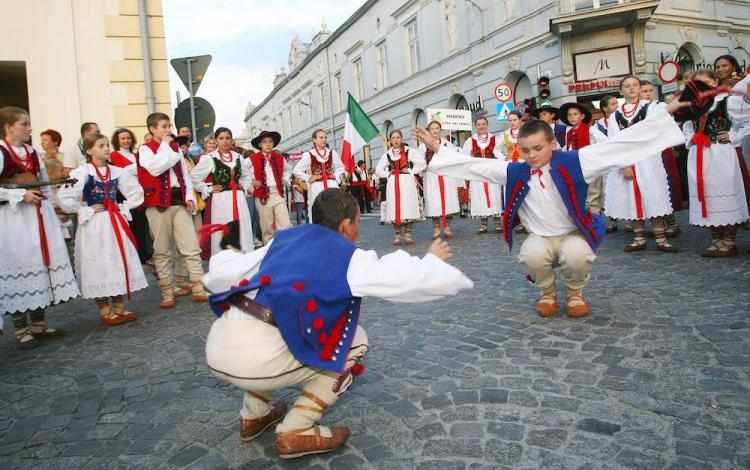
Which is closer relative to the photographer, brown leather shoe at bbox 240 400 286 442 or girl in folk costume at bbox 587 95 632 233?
brown leather shoe at bbox 240 400 286 442

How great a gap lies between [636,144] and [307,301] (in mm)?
2804

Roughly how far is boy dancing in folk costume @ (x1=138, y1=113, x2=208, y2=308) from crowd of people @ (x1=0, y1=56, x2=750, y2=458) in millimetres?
16

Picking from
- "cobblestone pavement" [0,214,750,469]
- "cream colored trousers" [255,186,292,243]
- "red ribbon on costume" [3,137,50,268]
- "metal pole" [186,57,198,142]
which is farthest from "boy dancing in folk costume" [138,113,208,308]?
"cream colored trousers" [255,186,292,243]

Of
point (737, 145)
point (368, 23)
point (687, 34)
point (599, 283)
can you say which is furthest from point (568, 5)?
point (368, 23)

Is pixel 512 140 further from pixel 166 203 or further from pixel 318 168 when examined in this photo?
pixel 166 203

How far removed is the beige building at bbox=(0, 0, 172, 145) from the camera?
8.12 metres

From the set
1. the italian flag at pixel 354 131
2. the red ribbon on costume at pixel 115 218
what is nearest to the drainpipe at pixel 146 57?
the italian flag at pixel 354 131

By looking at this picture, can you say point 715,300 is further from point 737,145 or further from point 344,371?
point 344,371

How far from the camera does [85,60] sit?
27.3 feet

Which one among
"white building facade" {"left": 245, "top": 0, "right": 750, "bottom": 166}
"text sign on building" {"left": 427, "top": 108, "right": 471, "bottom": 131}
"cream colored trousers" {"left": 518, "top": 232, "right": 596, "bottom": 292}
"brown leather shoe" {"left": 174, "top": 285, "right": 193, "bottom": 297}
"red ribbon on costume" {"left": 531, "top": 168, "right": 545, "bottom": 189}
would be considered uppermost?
A: "white building facade" {"left": 245, "top": 0, "right": 750, "bottom": 166}

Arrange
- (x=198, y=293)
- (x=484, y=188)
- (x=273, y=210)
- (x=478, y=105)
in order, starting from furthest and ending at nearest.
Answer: (x=478, y=105), (x=484, y=188), (x=273, y=210), (x=198, y=293)

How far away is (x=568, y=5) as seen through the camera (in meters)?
16.5

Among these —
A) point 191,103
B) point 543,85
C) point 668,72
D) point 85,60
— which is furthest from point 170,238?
point 543,85

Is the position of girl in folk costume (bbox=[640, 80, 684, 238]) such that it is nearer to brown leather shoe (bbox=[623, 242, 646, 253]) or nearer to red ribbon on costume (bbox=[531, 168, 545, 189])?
brown leather shoe (bbox=[623, 242, 646, 253])
